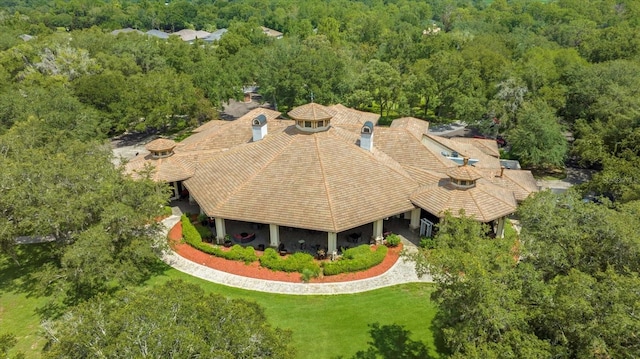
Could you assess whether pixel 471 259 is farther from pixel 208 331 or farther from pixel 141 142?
pixel 141 142

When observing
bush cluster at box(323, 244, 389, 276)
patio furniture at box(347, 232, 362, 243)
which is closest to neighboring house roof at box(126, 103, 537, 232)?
bush cluster at box(323, 244, 389, 276)

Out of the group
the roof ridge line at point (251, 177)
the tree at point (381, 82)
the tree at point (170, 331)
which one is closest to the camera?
the tree at point (170, 331)

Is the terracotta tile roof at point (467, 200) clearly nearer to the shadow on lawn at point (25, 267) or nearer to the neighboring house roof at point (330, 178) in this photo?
the neighboring house roof at point (330, 178)

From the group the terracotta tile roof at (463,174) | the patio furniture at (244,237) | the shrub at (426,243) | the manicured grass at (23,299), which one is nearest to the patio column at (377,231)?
the shrub at (426,243)

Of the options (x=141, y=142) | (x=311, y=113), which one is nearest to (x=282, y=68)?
(x=141, y=142)

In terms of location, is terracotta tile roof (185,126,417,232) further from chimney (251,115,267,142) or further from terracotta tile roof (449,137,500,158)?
terracotta tile roof (449,137,500,158)

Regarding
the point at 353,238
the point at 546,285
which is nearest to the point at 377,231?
the point at 353,238
